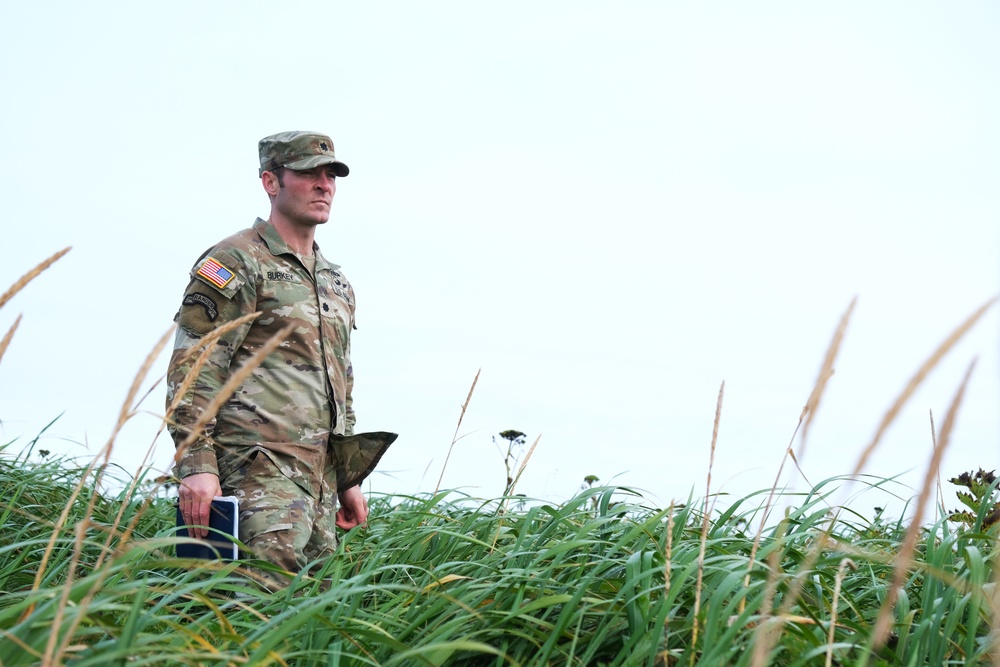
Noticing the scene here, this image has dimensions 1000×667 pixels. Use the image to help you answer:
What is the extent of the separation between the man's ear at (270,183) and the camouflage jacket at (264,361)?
21 centimetres

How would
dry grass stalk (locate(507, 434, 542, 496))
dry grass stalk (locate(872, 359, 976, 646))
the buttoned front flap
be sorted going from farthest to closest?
the buttoned front flap
dry grass stalk (locate(507, 434, 542, 496))
dry grass stalk (locate(872, 359, 976, 646))

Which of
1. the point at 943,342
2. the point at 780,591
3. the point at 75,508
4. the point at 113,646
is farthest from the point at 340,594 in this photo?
Result: the point at 75,508

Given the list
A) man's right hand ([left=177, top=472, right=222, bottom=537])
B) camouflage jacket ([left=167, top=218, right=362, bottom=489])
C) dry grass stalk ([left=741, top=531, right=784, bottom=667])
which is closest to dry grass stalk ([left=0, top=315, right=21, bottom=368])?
dry grass stalk ([left=741, top=531, right=784, bottom=667])

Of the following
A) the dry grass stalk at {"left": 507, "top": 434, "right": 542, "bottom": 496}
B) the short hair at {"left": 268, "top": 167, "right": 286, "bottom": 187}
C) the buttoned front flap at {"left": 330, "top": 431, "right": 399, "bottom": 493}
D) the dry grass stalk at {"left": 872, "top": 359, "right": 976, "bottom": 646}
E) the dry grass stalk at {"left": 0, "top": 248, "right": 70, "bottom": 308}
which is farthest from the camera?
the short hair at {"left": 268, "top": 167, "right": 286, "bottom": 187}

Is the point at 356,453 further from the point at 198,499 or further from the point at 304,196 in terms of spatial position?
the point at 304,196

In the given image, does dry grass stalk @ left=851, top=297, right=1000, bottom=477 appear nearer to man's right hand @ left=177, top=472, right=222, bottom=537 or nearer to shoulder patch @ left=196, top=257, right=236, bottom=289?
man's right hand @ left=177, top=472, right=222, bottom=537

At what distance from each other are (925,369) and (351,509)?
371cm

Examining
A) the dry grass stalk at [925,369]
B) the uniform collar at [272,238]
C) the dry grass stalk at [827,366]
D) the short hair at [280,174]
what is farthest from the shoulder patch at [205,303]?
the dry grass stalk at [925,369]

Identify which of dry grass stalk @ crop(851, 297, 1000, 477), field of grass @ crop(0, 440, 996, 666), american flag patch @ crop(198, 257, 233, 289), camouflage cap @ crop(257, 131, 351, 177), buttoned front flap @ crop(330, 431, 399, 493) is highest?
camouflage cap @ crop(257, 131, 351, 177)

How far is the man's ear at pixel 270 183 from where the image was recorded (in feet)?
14.9

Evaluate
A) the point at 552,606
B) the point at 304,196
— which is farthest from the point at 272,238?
the point at 552,606

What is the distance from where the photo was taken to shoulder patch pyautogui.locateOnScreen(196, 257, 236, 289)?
4.00 meters

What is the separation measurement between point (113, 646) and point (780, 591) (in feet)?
5.10

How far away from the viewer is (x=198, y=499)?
357 cm
